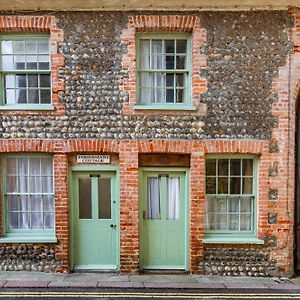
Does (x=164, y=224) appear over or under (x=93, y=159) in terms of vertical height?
under

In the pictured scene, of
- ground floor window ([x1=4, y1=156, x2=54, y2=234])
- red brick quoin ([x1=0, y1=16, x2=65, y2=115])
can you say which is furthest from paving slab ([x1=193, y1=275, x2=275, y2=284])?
red brick quoin ([x1=0, y1=16, x2=65, y2=115])

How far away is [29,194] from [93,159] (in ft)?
5.95

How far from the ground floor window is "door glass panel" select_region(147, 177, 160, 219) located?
93.6 inches

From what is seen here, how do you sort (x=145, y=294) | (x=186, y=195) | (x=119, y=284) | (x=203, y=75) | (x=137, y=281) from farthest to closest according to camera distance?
1. (x=186, y=195)
2. (x=203, y=75)
3. (x=137, y=281)
4. (x=119, y=284)
5. (x=145, y=294)

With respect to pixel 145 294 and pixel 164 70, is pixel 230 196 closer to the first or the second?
pixel 145 294

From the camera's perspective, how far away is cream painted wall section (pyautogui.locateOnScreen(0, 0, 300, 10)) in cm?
778

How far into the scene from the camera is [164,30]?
8031 millimetres

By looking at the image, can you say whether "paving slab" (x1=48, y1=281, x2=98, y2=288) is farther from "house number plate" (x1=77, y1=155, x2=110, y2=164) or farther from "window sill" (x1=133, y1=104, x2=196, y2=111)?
"window sill" (x1=133, y1=104, x2=196, y2=111)

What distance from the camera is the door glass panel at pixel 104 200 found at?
841 cm

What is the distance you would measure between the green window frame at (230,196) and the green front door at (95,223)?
2.34 meters

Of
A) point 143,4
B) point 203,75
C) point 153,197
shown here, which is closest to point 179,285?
point 153,197

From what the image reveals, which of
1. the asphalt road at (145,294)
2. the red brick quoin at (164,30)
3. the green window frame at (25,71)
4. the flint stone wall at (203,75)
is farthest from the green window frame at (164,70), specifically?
the asphalt road at (145,294)

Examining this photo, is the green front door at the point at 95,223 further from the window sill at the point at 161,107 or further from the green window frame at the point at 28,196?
the window sill at the point at 161,107

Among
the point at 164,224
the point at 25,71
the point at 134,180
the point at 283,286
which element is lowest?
the point at 283,286
